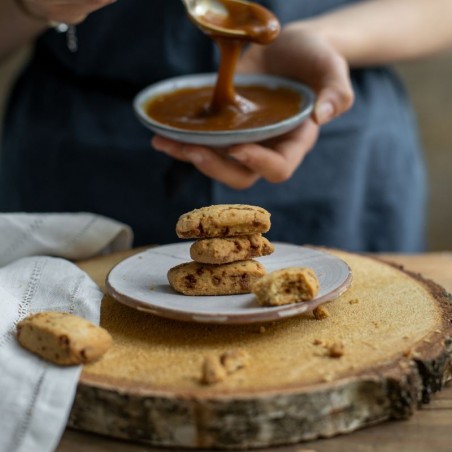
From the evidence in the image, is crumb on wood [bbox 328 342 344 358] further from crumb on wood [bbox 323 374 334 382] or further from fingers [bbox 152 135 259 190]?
fingers [bbox 152 135 259 190]

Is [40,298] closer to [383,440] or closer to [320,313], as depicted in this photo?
[320,313]

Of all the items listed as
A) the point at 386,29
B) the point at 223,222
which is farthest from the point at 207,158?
the point at 386,29

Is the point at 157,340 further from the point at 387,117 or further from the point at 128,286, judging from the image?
the point at 387,117

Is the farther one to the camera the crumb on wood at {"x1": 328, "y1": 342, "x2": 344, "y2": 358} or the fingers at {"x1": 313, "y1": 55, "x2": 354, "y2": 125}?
the fingers at {"x1": 313, "y1": 55, "x2": 354, "y2": 125}

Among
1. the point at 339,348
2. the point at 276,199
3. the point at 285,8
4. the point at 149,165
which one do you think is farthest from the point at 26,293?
the point at 285,8

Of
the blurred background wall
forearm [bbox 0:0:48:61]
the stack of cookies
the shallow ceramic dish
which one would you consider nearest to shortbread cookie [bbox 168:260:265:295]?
the stack of cookies

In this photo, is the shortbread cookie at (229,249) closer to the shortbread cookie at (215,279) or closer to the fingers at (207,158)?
the shortbread cookie at (215,279)
